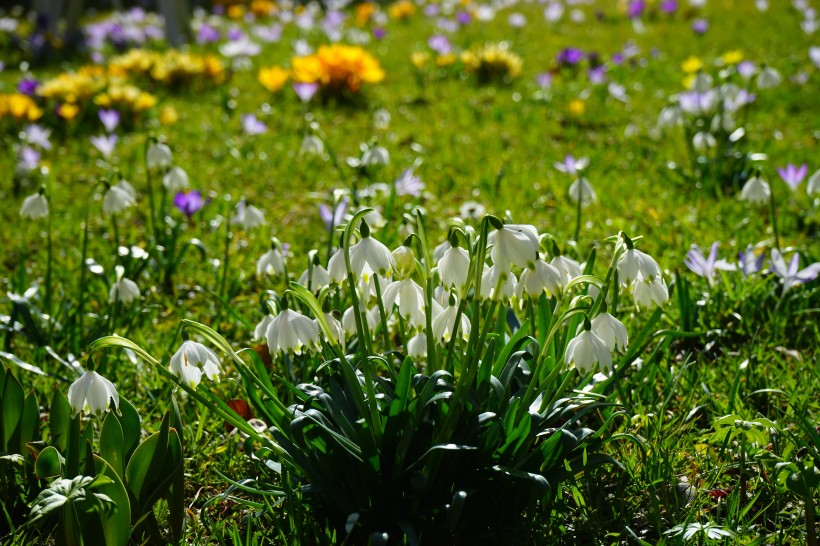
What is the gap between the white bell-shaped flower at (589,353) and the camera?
1545 mm

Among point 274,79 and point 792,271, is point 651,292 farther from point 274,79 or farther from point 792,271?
point 274,79

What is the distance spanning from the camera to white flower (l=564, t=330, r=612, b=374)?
1.54 metres

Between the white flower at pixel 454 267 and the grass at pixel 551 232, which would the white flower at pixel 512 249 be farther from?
the grass at pixel 551 232

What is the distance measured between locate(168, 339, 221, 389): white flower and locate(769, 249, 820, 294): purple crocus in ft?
5.61

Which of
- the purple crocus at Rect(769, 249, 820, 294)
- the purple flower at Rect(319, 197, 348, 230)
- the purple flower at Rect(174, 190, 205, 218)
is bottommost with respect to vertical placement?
the purple flower at Rect(174, 190, 205, 218)

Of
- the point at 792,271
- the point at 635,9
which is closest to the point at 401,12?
the point at 635,9

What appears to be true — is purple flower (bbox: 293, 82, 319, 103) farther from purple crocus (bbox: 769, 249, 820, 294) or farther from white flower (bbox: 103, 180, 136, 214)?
purple crocus (bbox: 769, 249, 820, 294)

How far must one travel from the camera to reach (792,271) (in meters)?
2.46

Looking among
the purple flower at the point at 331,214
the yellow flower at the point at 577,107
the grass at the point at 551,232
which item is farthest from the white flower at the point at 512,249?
the yellow flower at the point at 577,107

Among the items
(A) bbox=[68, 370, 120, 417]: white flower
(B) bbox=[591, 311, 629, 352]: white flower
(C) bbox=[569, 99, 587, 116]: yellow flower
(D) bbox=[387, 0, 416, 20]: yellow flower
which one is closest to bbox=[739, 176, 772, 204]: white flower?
(B) bbox=[591, 311, 629, 352]: white flower

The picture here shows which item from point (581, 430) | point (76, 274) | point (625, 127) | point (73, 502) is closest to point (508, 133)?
point (625, 127)

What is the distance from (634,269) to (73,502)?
1.19 metres

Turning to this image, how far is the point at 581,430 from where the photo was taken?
1.73 metres

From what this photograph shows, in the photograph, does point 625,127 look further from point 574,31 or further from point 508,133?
point 574,31
